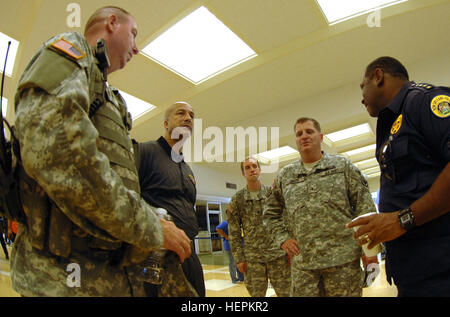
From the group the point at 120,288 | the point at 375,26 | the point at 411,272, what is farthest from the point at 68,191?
the point at 375,26

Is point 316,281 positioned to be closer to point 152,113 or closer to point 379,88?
point 379,88

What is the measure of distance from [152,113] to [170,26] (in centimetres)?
266

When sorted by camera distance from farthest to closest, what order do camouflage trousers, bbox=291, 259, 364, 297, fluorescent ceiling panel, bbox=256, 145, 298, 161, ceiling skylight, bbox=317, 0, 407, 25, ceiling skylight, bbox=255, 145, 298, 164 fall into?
ceiling skylight, bbox=255, 145, 298, 164
fluorescent ceiling panel, bbox=256, 145, 298, 161
ceiling skylight, bbox=317, 0, 407, 25
camouflage trousers, bbox=291, 259, 364, 297

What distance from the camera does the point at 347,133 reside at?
9070mm

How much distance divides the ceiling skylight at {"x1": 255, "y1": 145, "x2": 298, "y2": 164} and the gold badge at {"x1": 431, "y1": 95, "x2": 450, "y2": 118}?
8961 millimetres

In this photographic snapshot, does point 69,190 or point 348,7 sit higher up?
point 348,7

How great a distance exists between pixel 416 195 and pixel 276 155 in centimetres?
974

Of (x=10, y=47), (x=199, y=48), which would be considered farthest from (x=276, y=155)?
(x=10, y=47)

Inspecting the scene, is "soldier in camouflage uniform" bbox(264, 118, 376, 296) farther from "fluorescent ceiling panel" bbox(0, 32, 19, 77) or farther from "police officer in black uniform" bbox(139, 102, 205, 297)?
"fluorescent ceiling panel" bbox(0, 32, 19, 77)

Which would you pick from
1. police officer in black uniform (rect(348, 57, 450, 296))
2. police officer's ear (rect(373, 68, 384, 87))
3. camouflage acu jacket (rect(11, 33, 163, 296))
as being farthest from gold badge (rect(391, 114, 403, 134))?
camouflage acu jacket (rect(11, 33, 163, 296))

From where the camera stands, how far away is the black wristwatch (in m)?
1.01

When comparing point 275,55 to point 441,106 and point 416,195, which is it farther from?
point 416,195

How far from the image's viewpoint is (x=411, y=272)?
1.06 metres

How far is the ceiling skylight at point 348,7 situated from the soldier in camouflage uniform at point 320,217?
118 inches
